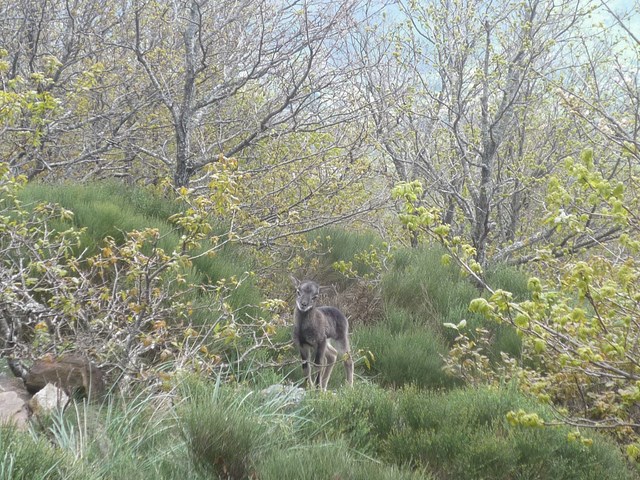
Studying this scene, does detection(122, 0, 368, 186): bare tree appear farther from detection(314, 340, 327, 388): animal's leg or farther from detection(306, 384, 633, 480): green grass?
detection(306, 384, 633, 480): green grass

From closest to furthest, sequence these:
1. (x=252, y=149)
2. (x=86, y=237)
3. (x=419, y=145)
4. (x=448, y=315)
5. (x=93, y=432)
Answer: (x=93, y=432) < (x=86, y=237) < (x=448, y=315) < (x=252, y=149) < (x=419, y=145)

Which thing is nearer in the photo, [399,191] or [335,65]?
[399,191]

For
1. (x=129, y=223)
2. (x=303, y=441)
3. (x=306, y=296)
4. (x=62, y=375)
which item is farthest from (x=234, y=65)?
(x=303, y=441)

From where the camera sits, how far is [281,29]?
9.71 meters

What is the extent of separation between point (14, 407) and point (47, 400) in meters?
0.28

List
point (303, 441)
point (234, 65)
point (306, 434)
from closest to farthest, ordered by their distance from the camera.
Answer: point (303, 441)
point (306, 434)
point (234, 65)

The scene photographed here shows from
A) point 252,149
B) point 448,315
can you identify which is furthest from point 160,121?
point 448,315

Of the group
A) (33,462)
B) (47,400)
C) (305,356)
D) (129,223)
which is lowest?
(305,356)

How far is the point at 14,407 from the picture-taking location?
5.02m

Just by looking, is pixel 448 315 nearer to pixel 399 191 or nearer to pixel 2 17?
pixel 399 191

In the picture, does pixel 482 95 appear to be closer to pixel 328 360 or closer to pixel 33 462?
pixel 328 360

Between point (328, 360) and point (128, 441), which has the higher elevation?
point (128, 441)

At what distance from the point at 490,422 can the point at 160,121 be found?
311 inches

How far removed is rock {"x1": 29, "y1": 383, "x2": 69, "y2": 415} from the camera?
502cm
